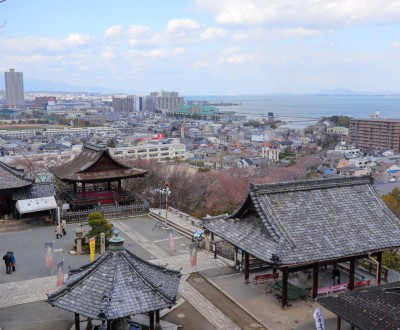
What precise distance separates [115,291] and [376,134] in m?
132

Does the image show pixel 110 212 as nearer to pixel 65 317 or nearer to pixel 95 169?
pixel 95 169

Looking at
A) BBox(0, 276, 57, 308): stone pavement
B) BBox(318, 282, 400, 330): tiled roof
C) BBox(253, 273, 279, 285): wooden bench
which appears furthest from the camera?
BBox(253, 273, 279, 285): wooden bench

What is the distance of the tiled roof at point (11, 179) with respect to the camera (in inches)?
1263

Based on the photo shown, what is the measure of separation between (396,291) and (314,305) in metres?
4.73

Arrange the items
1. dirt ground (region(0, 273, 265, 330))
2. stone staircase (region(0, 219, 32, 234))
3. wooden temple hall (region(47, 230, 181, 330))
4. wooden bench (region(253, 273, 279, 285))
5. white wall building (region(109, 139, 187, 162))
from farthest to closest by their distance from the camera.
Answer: white wall building (region(109, 139, 187, 162)) < stone staircase (region(0, 219, 32, 234)) < wooden bench (region(253, 273, 279, 285)) < dirt ground (region(0, 273, 265, 330)) < wooden temple hall (region(47, 230, 181, 330))

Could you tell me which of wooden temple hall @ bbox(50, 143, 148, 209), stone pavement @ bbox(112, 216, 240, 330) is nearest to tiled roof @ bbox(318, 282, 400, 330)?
stone pavement @ bbox(112, 216, 240, 330)

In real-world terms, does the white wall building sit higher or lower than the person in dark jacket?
lower

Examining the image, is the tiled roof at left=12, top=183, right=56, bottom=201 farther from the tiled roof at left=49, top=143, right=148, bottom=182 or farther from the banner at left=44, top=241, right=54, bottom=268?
the banner at left=44, top=241, right=54, bottom=268

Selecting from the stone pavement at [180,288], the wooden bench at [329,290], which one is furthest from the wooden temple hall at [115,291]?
the wooden bench at [329,290]

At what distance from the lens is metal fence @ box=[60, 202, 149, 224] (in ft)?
109

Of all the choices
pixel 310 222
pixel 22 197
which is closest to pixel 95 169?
pixel 22 197

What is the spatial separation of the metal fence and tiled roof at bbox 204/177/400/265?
50.0ft

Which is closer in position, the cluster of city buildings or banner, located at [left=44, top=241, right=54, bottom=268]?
banner, located at [left=44, top=241, right=54, bottom=268]

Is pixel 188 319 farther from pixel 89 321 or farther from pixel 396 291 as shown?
pixel 396 291
